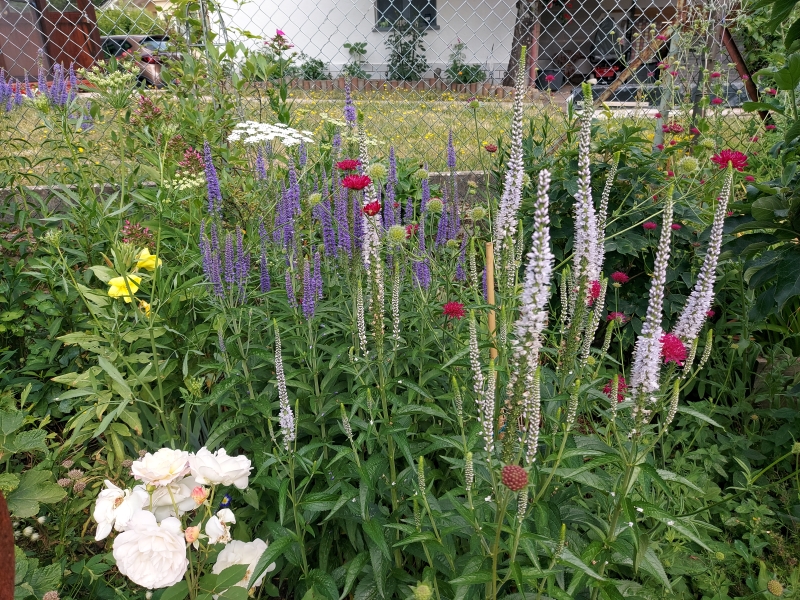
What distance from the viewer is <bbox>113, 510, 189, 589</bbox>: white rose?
4.53 ft

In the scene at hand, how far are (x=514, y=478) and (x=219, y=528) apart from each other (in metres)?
0.77

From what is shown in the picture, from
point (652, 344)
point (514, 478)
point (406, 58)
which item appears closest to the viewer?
point (514, 478)

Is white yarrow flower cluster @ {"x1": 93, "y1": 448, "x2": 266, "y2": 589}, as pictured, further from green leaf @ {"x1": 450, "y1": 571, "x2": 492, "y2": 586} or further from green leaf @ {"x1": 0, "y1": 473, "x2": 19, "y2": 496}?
green leaf @ {"x1": 450, "y1": 571, "x2": 492, "y2": 586}

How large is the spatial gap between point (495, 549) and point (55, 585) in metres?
1.22

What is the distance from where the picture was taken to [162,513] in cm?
156

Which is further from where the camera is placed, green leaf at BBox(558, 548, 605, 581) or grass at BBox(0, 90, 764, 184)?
grass at BBox(0, 90, 764, 184)

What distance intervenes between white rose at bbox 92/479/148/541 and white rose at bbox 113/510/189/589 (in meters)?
0.08

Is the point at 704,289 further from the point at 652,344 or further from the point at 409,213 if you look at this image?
the point at 409,213

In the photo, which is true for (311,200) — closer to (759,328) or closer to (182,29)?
(759,328)

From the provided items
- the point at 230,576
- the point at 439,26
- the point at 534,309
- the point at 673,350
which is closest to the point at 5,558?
the point at 230,576

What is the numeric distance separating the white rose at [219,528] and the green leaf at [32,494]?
19.4 inches

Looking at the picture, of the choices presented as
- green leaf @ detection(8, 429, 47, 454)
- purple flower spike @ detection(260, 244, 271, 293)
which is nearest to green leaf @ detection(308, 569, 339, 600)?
green leaf @ detection(8, 429, 47, 454)

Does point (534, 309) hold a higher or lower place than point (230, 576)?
higher

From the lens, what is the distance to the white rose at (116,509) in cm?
148
